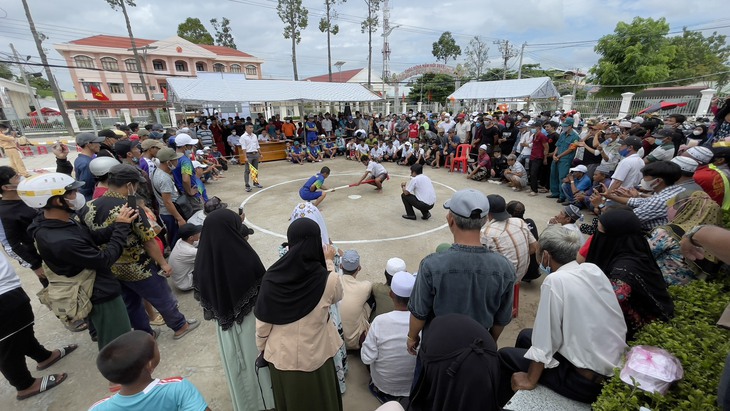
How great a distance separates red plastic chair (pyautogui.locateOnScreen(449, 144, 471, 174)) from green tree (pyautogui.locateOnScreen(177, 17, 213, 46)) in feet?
165

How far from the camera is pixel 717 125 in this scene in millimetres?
5953

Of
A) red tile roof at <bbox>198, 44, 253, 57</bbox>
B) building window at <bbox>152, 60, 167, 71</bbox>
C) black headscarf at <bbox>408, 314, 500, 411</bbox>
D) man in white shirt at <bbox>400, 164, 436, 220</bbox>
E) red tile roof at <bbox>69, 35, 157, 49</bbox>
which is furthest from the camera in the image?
red tile roof at <bbox>198, 44, 253, 57</bbox>

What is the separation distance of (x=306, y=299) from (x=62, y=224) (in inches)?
88.6

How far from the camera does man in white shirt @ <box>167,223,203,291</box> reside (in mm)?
4395

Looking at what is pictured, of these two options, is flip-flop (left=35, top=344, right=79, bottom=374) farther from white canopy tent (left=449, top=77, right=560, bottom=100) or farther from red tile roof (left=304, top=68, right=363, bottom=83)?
red tile roof (left=304, top=68, right=363, bottom=83)

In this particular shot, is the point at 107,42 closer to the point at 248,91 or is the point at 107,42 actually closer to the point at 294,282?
the point at 248,91

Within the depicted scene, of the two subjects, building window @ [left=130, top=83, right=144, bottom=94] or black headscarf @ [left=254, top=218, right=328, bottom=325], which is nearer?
black headscarf @ [left=254, top=218, right=328, bottom=325]

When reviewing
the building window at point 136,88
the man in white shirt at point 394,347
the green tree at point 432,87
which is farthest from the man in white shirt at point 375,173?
the building window at point 136,88

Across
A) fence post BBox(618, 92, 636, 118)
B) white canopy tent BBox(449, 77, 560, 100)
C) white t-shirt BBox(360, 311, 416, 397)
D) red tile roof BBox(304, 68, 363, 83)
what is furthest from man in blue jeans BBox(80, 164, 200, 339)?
red tile roof BBox(304, 68, 363, 83)

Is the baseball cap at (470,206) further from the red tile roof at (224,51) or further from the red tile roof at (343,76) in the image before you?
the red tile roof at (343,76)

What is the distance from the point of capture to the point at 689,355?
186 cm

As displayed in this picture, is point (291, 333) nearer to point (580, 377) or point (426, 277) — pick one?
point (426, 277)

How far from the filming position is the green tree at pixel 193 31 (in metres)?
46.3

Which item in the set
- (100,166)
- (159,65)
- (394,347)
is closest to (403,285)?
(394,347)
